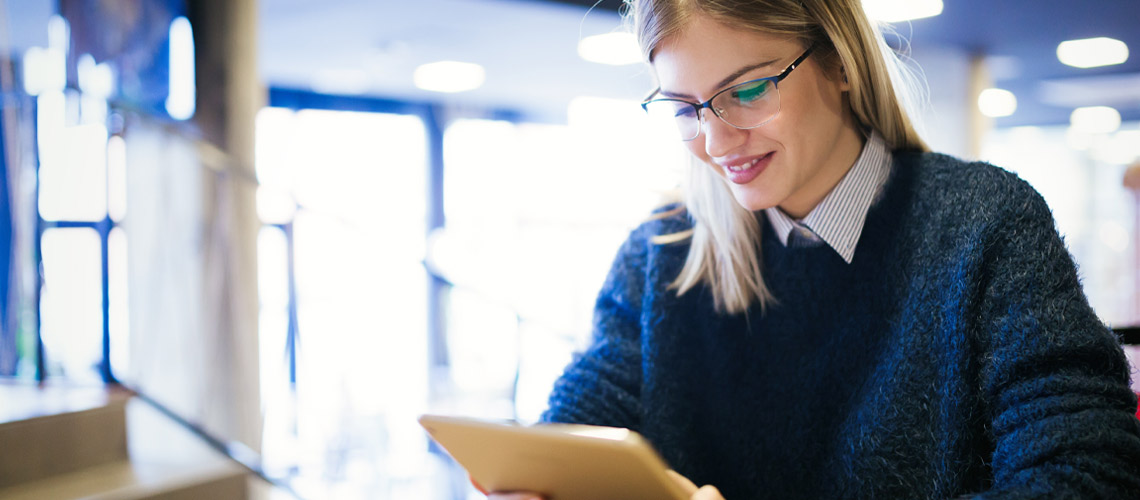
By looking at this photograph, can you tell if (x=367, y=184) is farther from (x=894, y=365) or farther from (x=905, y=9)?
(x=894, y=365)

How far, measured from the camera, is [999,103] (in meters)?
8.77

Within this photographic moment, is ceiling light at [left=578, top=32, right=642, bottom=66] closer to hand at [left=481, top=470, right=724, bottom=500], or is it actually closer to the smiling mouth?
the smiling mouth

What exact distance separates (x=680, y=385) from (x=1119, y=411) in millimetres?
613

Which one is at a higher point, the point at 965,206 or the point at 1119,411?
the point at 965,206

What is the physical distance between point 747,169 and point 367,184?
27.1ft

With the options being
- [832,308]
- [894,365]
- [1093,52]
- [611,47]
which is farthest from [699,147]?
[1093,52]

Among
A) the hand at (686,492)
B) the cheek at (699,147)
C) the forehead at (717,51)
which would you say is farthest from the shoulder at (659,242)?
the hand at (686,492)

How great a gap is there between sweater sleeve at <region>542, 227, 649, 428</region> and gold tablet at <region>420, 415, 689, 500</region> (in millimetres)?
250

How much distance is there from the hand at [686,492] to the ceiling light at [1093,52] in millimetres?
6314

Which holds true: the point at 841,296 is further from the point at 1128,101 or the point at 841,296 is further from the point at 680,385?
the point at 1128,101

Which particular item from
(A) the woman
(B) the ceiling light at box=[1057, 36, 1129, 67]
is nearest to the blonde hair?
(A) the woman

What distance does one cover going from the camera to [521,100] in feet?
31.2

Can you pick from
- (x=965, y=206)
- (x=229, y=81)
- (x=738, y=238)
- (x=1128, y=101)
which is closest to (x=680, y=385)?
(x=738, y=238)

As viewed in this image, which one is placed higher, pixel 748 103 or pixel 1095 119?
pixel 1095 119
